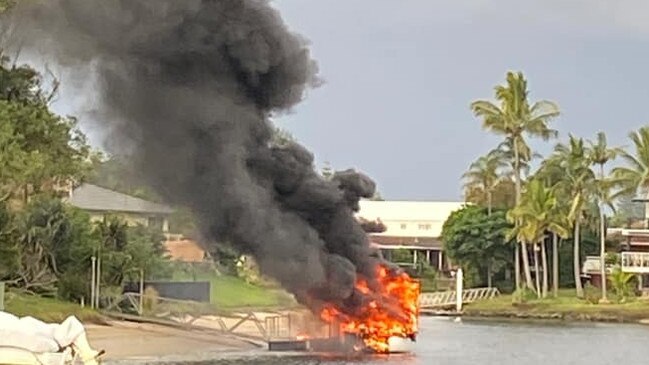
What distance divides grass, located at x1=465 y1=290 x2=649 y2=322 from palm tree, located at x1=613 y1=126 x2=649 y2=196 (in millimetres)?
9701

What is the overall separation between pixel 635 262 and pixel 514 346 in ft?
155

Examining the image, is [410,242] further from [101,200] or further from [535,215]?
[101,200]

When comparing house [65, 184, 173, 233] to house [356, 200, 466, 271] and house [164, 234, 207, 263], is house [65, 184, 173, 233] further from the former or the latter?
house [356, 200, 466, 271]

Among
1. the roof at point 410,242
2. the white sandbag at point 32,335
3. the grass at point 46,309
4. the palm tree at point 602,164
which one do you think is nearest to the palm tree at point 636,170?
the palm tree at point 602,164

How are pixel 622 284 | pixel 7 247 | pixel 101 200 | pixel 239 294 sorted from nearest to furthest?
pixel 7 247, pixel 239 294, pixel 101 200, pixel 622 284

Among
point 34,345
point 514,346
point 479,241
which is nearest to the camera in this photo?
point 34,345

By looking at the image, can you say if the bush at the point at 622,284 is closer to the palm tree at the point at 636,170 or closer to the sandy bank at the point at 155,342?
the palm tree at the point at 636,170

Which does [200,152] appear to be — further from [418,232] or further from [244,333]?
[418,232]

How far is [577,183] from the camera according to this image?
110562 millimetres

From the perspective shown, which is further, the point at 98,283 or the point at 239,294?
the point at 98,283

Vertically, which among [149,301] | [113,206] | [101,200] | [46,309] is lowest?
[46,309]

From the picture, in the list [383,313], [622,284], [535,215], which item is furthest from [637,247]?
[383,313]

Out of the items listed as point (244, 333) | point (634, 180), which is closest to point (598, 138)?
point (634, 180)

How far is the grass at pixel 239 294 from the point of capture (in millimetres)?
54516
